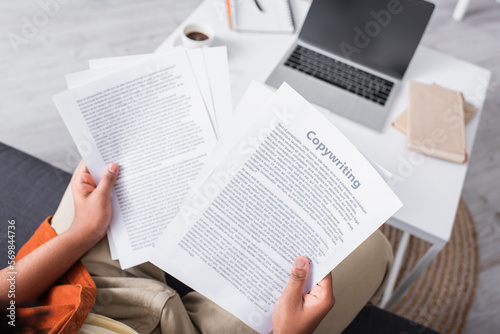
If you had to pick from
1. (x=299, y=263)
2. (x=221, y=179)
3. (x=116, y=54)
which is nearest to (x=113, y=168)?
(x=221, y=179)

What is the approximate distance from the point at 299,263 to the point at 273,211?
0.29 feet

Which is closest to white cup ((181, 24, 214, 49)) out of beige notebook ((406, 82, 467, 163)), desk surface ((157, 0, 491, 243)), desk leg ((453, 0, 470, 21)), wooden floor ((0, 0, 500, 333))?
desk surface ((157, 0, 491, 243))

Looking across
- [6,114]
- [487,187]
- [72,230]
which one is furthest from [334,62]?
[6,114]

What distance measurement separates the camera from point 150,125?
721mm

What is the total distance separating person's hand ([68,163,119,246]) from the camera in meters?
0.71

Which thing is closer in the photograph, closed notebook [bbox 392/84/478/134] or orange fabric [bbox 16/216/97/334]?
orange fabric [bbox 16/216/97/334]

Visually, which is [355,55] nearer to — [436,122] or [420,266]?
[436,122]

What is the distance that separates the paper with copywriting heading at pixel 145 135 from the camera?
709 millimetres

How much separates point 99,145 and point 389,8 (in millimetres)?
717

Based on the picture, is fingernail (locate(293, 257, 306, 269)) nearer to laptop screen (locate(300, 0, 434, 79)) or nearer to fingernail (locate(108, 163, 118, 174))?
fingernail (locate(108, 163, 118, 174))

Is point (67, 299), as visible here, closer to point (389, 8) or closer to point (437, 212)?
point (437, 212)

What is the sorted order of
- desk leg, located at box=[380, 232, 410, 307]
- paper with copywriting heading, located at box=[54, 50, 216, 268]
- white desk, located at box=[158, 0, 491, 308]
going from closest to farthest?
1. paper with copywriting heading, located at box=[54, 50, 216, 268]
2. white desk, located at box=[158, 0, 491, 308]
3. desk leg, located at box=[380, 232, 410, 307]

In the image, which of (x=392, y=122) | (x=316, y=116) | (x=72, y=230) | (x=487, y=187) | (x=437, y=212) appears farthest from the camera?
(x=487, y=187)

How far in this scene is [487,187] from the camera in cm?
157
